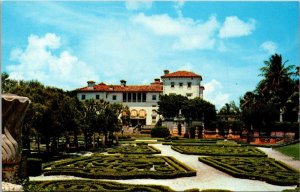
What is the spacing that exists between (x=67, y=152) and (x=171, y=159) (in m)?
10.5

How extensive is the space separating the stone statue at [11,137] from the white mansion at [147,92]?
6837 cm

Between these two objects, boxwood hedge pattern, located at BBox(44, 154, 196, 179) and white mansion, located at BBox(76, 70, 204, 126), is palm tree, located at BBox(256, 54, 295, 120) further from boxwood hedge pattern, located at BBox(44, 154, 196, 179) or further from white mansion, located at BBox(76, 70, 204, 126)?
boxwood hedge pattern, located at BBox(44, 154, 196, 179)

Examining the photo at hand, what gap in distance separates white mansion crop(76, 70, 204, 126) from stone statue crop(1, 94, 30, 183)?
68367 mm

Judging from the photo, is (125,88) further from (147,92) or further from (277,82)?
(277,82)

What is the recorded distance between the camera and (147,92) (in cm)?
8181

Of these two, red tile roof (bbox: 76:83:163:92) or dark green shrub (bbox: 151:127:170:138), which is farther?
red tile roof (bbox: 76:83:163:92)

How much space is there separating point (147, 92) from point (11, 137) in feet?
229

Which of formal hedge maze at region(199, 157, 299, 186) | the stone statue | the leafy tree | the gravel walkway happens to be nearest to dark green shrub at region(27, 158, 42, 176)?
the gravel walkway

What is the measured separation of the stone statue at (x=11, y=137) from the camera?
1181cm

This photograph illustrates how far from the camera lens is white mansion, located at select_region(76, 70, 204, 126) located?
80.9 meters

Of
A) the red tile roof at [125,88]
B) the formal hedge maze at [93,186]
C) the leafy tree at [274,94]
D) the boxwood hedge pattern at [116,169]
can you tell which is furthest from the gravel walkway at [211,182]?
the red tile roof at [125,88]

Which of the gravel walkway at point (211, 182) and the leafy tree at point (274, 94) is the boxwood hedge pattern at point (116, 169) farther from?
the leafy tree at point (274, 94)

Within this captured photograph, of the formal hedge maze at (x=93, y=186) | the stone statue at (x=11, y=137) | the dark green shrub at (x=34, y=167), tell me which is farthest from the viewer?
the dark green shrub at (x=34, y=167)

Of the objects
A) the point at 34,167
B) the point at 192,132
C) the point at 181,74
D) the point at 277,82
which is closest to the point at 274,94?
the point at 277,82
